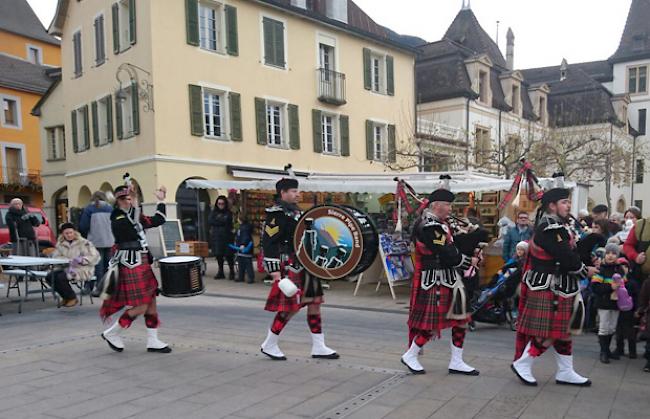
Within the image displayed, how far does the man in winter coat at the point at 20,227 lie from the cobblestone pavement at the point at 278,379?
3.66 metres

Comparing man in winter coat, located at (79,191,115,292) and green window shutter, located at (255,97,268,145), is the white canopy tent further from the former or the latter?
green window shutter, located at (255,97,268,145)

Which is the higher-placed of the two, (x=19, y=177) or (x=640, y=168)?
(x=19, y=177)

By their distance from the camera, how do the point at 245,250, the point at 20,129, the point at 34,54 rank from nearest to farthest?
the point at 245,250
the point at 20,129
the point at 34,54

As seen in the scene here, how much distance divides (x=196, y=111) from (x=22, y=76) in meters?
19.3

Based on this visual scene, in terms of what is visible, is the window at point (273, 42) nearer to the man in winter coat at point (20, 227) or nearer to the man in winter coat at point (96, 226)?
the man in winter coat at point (20, 227)

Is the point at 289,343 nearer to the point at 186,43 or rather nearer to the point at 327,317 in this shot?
the point at 327,317

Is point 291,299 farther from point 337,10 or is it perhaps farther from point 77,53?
point 337,10

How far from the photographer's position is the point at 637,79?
138 ft

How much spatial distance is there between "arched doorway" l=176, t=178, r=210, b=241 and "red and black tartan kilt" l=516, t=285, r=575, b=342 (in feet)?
46.2

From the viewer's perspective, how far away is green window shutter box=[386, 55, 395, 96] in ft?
80.2

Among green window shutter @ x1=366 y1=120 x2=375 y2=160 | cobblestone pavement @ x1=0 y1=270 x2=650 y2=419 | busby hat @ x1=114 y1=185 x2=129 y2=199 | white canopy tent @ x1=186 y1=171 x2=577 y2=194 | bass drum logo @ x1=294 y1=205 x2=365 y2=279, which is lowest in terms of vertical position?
cobblestone pavement @ x1=0 y1=270 x2=650 y2=419

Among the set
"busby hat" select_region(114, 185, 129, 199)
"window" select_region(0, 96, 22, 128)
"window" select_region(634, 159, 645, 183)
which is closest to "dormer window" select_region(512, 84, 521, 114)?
"window" select_region(634, 159, 645, 183)

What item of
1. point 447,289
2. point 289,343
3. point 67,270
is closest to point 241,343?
point 289,343

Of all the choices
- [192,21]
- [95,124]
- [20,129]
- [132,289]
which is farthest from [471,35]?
[132,289]
